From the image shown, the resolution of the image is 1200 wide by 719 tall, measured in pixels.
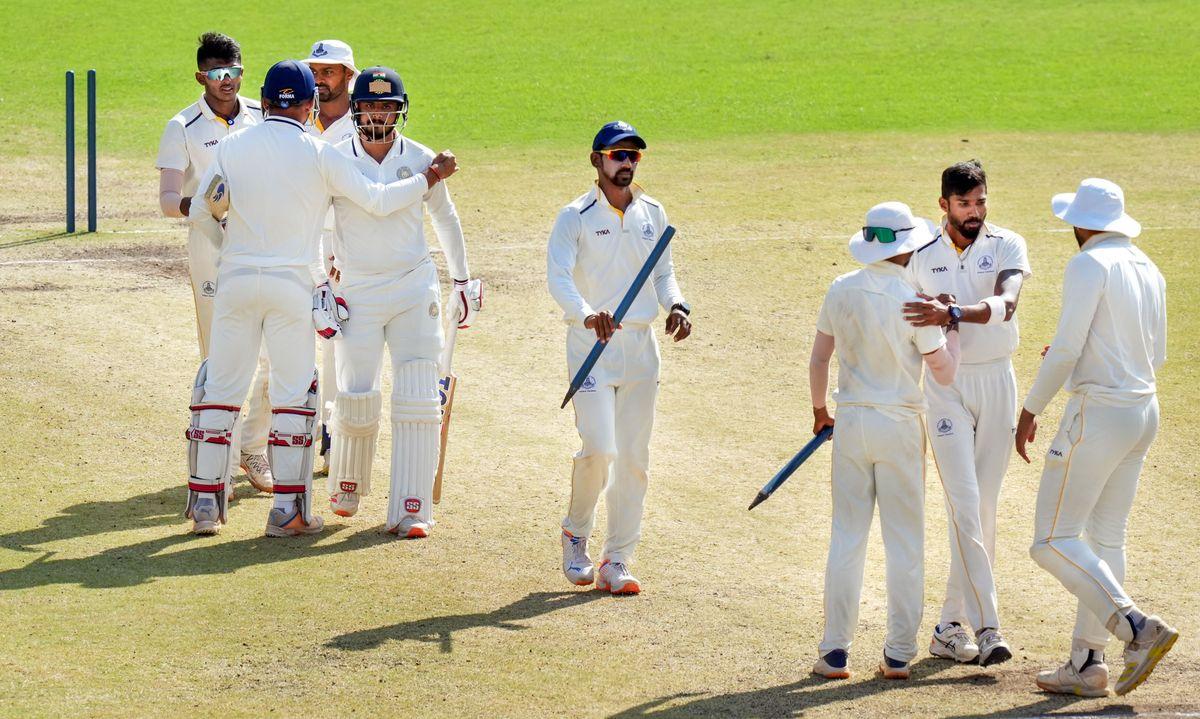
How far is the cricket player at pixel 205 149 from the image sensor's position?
32.5ft

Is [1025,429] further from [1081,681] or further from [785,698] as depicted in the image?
[785,698]

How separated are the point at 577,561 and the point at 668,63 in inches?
799

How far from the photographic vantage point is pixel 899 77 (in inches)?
1048

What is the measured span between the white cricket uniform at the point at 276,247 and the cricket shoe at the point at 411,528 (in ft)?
2.07

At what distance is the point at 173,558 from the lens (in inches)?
341

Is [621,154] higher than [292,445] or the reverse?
higher

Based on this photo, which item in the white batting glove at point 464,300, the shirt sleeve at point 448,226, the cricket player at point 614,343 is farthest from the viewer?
the white batting glove at point 464,300

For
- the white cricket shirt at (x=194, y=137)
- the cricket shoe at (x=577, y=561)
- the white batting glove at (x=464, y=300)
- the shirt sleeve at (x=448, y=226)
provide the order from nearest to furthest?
the cricket shoe at (x=577, y=561), the shirt sleeve at (x=448, y=226), the white batting glove at (x=464, y=300), the white cricket shirt at (x=194, y=137)

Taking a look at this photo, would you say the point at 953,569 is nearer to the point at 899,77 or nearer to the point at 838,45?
Answer: the point at 899,77

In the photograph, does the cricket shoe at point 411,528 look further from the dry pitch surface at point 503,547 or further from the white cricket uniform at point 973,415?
the white cricket uniform at point 973,415

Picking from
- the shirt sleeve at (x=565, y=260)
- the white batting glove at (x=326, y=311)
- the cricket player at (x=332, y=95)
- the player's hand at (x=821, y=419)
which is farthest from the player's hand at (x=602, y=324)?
the cricket player at (x=332, y=95)

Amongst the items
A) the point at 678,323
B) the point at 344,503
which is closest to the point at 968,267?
the point at 678,323

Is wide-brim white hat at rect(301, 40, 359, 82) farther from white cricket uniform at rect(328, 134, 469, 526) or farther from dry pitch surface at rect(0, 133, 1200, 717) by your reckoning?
dry pitch surface at rect(0, 133, 1200, 717)

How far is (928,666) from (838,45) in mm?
23044
